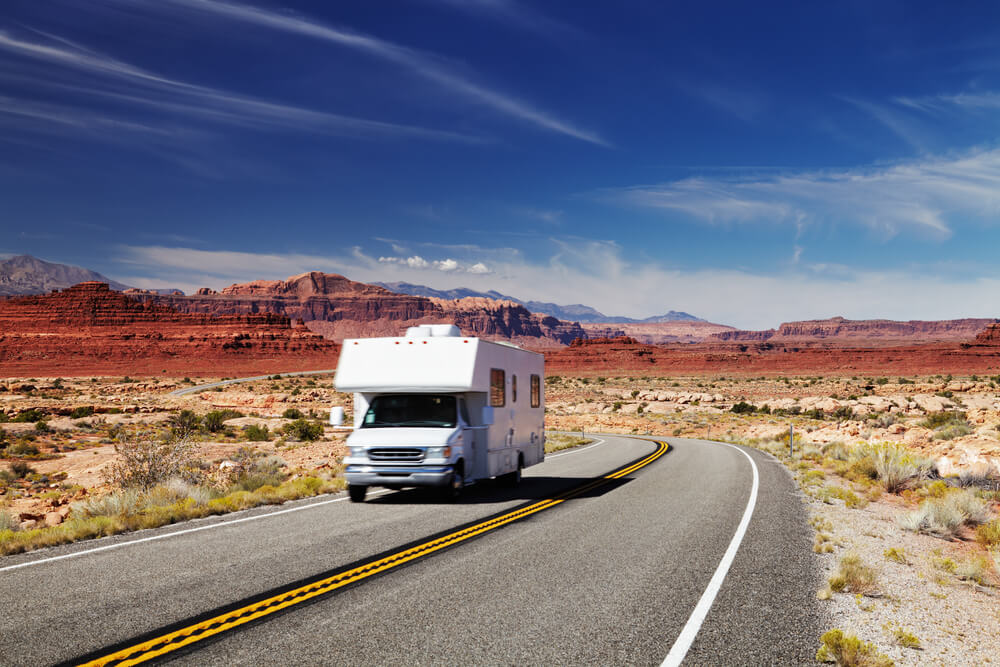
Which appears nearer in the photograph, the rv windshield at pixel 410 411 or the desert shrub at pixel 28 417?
the rv windshield at pixel 410 411

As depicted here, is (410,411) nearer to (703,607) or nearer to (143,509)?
(143,509)

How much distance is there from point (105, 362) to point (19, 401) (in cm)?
6557

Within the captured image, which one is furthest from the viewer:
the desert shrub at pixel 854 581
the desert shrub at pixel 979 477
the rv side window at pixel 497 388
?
the desert shrub at pixel 979 477

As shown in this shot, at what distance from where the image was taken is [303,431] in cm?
3459

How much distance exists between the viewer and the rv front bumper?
12398mm

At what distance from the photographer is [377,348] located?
13633mm

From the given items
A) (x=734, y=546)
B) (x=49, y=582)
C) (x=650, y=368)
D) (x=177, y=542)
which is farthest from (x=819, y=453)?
(x=650, y=368)

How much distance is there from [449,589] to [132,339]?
138 meters

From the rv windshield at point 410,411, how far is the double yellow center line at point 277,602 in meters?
2.80

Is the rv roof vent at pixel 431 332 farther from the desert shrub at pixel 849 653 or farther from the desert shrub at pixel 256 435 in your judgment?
the desert shrub at pixel 256 435

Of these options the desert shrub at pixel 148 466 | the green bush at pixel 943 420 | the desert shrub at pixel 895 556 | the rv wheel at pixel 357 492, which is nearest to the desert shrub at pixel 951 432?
the green bush at pixel 943 420

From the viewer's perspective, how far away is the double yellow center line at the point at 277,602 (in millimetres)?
5223

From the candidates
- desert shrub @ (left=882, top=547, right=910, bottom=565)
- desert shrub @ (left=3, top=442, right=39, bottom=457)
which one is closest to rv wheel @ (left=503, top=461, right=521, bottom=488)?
desert shrub @ (left=882, top=547, right=910, bottom=565)

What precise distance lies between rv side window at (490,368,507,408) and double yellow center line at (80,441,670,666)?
3.34 metres
